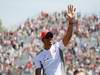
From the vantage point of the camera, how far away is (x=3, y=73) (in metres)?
11.7

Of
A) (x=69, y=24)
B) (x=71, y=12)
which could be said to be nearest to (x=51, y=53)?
(x=69, y=24)

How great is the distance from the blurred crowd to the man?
7300 mm

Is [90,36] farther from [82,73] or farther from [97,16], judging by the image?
[82,73]

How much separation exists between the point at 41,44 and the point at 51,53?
8.88 meters

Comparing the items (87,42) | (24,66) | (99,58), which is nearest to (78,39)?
(87,42)

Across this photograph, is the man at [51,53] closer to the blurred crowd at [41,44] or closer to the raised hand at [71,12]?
the raised hand at [71,12]

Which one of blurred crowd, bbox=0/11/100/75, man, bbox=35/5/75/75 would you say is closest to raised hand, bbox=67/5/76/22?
man, bbox=35/5/75/75

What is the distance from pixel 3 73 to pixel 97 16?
363 centimetres

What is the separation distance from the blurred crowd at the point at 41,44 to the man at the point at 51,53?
7300 mm

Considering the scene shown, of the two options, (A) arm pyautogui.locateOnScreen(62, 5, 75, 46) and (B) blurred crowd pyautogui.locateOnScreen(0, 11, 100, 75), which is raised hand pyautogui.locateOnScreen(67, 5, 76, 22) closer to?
(A) arm pyautogui.locateOnScreen(62, 5, 75, 46)

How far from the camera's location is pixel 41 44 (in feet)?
41.0

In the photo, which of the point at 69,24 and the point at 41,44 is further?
the point at 41,44

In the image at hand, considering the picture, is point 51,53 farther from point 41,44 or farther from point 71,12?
point 41,44

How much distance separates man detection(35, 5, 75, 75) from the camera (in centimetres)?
360
